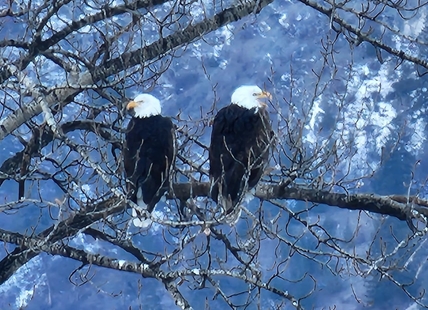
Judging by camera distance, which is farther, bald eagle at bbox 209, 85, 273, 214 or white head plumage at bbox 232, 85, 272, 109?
white head plumage at bbox 232, 85, 272, 109

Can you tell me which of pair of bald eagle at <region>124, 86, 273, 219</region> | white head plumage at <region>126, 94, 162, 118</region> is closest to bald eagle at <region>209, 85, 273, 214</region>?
pair of bald eagle at <region>124, 86, 273, 219</region>

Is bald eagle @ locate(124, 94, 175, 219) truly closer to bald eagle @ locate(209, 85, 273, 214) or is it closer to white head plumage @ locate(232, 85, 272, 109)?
bald eagle @ locate(209, 85, 273, 214)

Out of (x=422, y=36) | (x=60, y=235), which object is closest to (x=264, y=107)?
(x=60, y=235)

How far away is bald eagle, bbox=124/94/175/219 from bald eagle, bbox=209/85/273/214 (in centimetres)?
23

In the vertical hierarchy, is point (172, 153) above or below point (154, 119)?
below

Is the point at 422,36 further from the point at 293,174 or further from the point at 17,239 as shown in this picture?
the point at 17,239

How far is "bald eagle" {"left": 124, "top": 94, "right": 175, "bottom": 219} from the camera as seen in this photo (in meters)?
3.68

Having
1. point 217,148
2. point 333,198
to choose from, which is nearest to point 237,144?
point 217,148

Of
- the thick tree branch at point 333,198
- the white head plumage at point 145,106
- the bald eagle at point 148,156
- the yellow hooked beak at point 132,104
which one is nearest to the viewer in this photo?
the thick tree branch at point 333,198

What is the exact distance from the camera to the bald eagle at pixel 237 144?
355 cm

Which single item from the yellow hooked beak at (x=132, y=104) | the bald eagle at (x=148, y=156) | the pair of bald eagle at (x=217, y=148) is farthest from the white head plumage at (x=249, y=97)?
the yellow hooked beak at (x=132, y=104)

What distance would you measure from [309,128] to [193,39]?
2096mm

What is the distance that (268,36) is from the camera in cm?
648

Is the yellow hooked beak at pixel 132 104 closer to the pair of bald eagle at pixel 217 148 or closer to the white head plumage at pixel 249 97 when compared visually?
the pair of bald eagle at pixel 217 148
